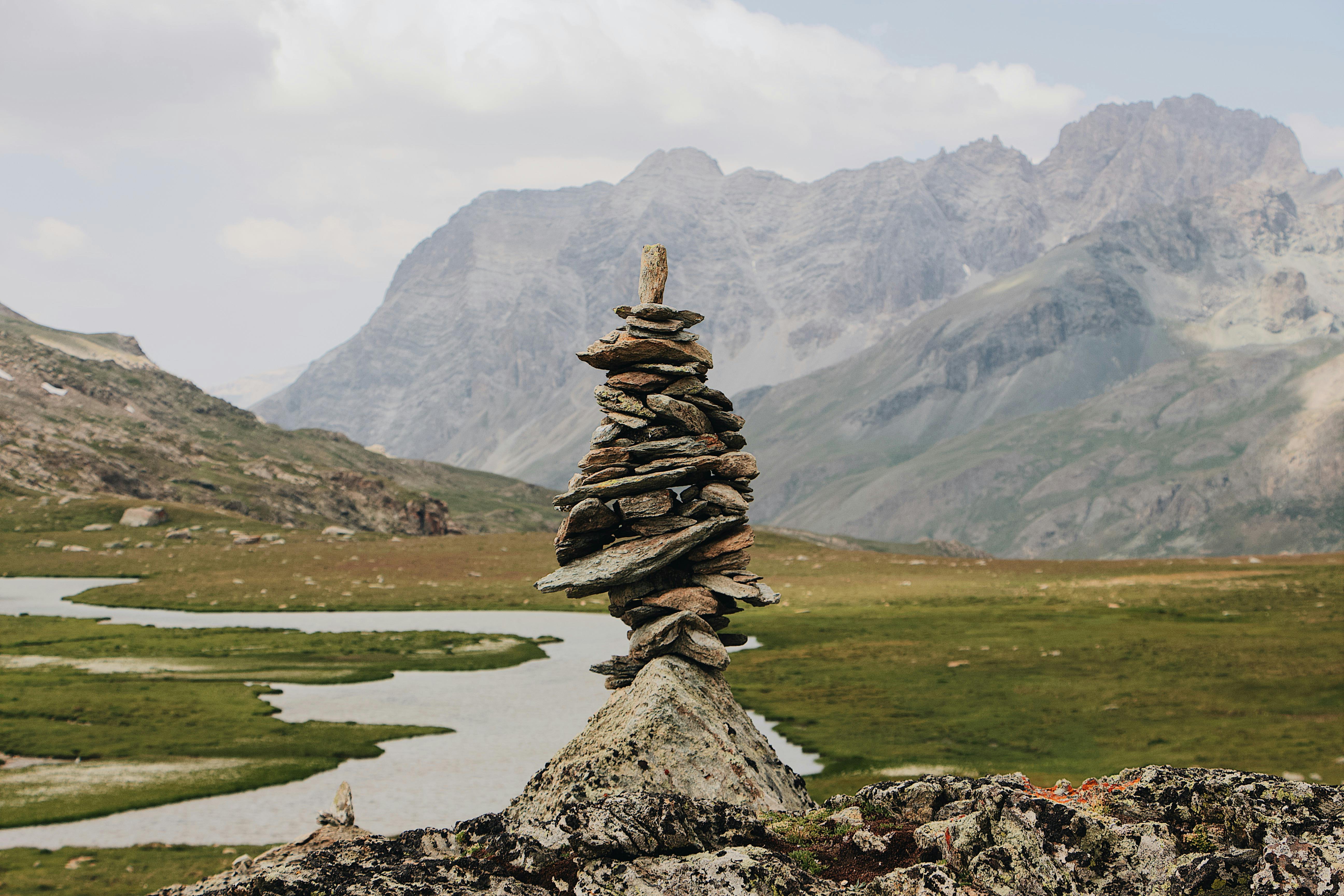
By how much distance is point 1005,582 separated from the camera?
103750 millimetres

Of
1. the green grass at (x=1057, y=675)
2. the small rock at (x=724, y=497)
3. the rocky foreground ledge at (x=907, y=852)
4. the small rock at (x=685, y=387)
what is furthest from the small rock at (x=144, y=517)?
the rocky foreground ledge at (x=907, y=852)

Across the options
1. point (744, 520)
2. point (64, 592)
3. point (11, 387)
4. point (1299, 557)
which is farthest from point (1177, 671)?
point (11, 387)

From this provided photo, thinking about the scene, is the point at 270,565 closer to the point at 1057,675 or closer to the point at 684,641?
the point at 1057,675

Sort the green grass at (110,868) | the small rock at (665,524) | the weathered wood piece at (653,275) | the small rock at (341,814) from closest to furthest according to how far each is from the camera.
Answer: the small rock at (341,814)
the small rock at (665,524)
the weathered wood piece at (653,275)
the green grass at (110,868)

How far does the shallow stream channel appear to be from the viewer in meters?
28.0

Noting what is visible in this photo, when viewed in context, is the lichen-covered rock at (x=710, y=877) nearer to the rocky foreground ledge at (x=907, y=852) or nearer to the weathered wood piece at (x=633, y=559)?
the rocky foreground ledge at (x=907, y=852)

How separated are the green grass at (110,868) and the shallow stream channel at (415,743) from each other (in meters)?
0.87

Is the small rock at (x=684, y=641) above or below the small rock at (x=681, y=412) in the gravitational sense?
below

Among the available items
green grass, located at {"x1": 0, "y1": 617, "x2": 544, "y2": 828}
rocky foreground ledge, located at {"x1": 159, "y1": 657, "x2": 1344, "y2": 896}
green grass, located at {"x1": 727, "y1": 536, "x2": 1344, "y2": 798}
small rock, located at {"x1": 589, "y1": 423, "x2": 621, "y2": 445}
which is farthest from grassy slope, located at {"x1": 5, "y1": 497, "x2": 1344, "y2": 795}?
rocky foreground ledge, located at {"x1": 159, "y1": 657, "x2": 1344, "y2": 896}

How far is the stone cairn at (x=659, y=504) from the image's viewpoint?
20812 millimetres

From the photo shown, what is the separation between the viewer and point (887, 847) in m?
13.5

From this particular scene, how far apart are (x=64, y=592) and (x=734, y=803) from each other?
9751cm

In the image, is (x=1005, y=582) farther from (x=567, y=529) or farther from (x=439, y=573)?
(x=567, y=529)

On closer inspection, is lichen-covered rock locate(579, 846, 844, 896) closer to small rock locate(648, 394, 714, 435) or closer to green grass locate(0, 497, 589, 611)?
small rock locate(648, 394, 714, 435)
